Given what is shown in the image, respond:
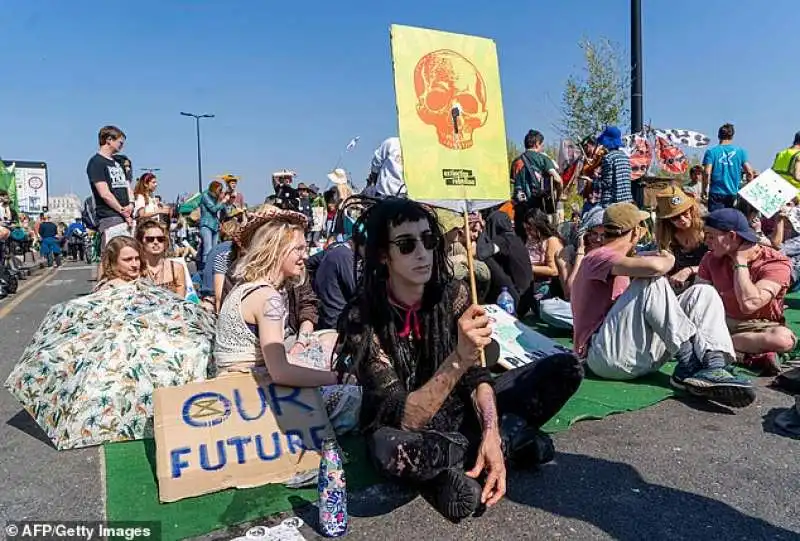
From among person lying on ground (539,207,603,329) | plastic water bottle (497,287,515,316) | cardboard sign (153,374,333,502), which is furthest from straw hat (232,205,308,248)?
person lying on ground (539,207,603,329)

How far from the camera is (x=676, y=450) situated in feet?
10.4

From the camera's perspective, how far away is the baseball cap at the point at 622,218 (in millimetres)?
4191

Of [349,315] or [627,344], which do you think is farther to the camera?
[627,344]

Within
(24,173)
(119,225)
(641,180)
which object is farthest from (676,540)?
(24,173)

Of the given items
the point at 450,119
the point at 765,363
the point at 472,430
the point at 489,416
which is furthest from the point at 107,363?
the point at 765,363

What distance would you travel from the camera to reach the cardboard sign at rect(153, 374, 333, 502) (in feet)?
9.21

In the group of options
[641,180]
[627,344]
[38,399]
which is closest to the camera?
[38,399]

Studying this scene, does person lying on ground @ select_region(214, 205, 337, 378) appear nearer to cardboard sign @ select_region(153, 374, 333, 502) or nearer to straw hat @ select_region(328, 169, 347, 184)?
cardboard sign @ select_region(153, 374, 333, 502)

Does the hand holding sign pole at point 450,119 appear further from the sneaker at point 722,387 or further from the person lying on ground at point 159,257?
the person lying on ground at point 159,257

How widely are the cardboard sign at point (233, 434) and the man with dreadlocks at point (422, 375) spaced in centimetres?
52

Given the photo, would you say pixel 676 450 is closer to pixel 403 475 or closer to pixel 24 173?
pixel 403 475

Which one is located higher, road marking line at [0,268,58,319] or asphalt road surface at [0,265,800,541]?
road marking line at [0,268,58,319]

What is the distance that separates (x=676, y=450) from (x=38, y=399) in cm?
349

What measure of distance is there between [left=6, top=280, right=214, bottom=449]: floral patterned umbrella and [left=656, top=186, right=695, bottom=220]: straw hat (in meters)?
3.31
